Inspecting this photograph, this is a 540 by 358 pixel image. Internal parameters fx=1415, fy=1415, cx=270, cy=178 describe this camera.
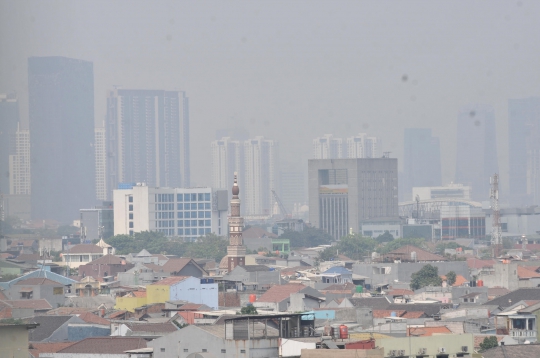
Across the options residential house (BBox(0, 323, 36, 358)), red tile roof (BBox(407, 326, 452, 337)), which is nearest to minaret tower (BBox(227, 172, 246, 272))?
red tile roof (BBox(407, 326, 452, 337))

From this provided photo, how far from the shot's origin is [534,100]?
533 ft

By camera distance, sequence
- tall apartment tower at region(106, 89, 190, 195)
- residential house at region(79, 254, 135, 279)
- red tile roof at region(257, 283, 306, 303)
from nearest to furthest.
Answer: red tile roof at region(257, 283, 306, 303) → residential house at region(79, 254, 135, 279) → tall apartment tower at region(106, 89, 190, 195)

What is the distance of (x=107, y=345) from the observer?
19.7 m

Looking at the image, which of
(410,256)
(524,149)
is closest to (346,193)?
(410,256)

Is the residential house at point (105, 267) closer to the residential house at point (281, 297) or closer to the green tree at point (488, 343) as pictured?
the residential house at point (281, 297)

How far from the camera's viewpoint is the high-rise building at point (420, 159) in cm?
17000

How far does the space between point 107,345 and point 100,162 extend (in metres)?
133

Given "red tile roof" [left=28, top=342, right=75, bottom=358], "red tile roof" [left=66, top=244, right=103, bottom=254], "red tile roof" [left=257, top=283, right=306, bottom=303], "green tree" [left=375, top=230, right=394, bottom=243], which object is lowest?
"green tree" [left=375, top=230, right=394, bottom=243]

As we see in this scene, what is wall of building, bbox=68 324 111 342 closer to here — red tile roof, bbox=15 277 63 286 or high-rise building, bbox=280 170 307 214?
red tile roof, bbox=15 277 63 286

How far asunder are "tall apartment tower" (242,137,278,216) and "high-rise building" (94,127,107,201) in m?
18.2

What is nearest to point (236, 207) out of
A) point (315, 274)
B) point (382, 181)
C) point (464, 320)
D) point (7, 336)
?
point (315, 274)

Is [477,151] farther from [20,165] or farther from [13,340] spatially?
[13,340]

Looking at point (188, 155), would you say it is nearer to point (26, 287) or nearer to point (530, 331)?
point (26, 287)

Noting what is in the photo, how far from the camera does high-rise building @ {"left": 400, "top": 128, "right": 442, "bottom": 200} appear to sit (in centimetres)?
17000
